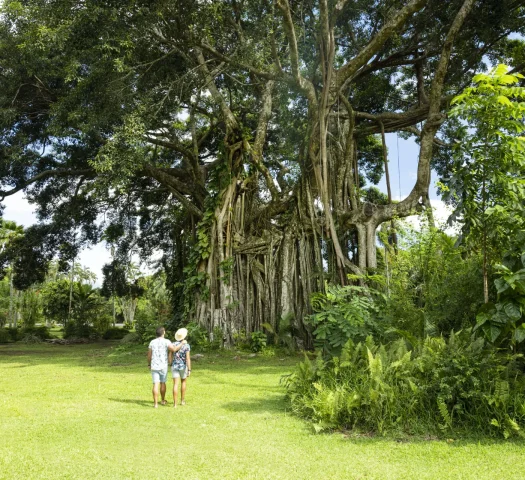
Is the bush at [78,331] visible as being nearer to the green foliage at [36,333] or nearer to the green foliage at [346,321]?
the green foliage at [36,333]

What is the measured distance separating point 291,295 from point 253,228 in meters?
2.40

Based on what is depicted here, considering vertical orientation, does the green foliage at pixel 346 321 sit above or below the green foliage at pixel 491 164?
below

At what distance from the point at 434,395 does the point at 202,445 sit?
2.31m

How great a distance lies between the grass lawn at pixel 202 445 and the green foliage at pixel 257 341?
16.6 ft

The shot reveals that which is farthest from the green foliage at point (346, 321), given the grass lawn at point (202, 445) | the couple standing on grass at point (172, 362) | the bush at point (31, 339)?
the bush at point (31, 339)

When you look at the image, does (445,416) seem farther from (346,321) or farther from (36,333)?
(36,333)

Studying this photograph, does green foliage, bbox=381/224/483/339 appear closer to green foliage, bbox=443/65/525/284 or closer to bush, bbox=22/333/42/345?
green foliage, bbox=443/65/525/284

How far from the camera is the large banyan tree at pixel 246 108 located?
1055 cm

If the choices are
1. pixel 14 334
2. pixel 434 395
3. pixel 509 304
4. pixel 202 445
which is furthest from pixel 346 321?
pixel 14 334

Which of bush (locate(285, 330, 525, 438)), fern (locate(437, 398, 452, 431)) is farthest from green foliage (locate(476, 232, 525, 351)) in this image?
fern (locate(437, 398, 452, 431))

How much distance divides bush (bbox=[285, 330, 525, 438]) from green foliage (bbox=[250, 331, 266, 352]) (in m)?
6.81

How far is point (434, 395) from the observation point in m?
5.21

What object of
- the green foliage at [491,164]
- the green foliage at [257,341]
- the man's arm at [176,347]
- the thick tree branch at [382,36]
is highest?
the thick tree branch at [382,36]

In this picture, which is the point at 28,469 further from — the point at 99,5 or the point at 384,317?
the point at 99,5
